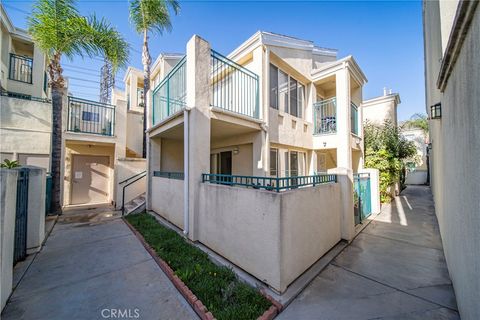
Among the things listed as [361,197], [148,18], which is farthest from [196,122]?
[148,18]

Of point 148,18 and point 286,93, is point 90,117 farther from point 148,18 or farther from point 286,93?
Result: point 286,93

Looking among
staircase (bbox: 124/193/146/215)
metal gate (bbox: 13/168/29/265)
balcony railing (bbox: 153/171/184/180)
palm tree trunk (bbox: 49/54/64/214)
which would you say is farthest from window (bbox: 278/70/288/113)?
palm tree trunk (bbox: 49/54/64/214)

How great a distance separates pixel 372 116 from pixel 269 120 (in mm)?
14519

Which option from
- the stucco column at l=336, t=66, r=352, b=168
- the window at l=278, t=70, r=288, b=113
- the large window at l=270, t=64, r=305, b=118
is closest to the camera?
the large window at l=270, t=64, r=305, b=118

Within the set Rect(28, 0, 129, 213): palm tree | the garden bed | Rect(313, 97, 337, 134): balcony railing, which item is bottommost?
the garden bed

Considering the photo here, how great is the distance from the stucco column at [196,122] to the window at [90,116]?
8298 millimetres

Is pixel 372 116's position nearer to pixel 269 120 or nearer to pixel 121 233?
pixel 269 120

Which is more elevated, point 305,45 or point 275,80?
point 305,45

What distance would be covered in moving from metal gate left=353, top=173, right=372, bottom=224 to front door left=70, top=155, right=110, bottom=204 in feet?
43.9

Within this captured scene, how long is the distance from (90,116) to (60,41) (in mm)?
3911

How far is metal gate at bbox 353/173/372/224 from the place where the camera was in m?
6.76

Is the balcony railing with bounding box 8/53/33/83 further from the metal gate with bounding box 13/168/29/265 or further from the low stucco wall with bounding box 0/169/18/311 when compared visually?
the low stucco wall with bounding box 0/169/18/311

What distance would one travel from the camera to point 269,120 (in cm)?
680

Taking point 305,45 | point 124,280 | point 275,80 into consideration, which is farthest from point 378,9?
point 124,280
